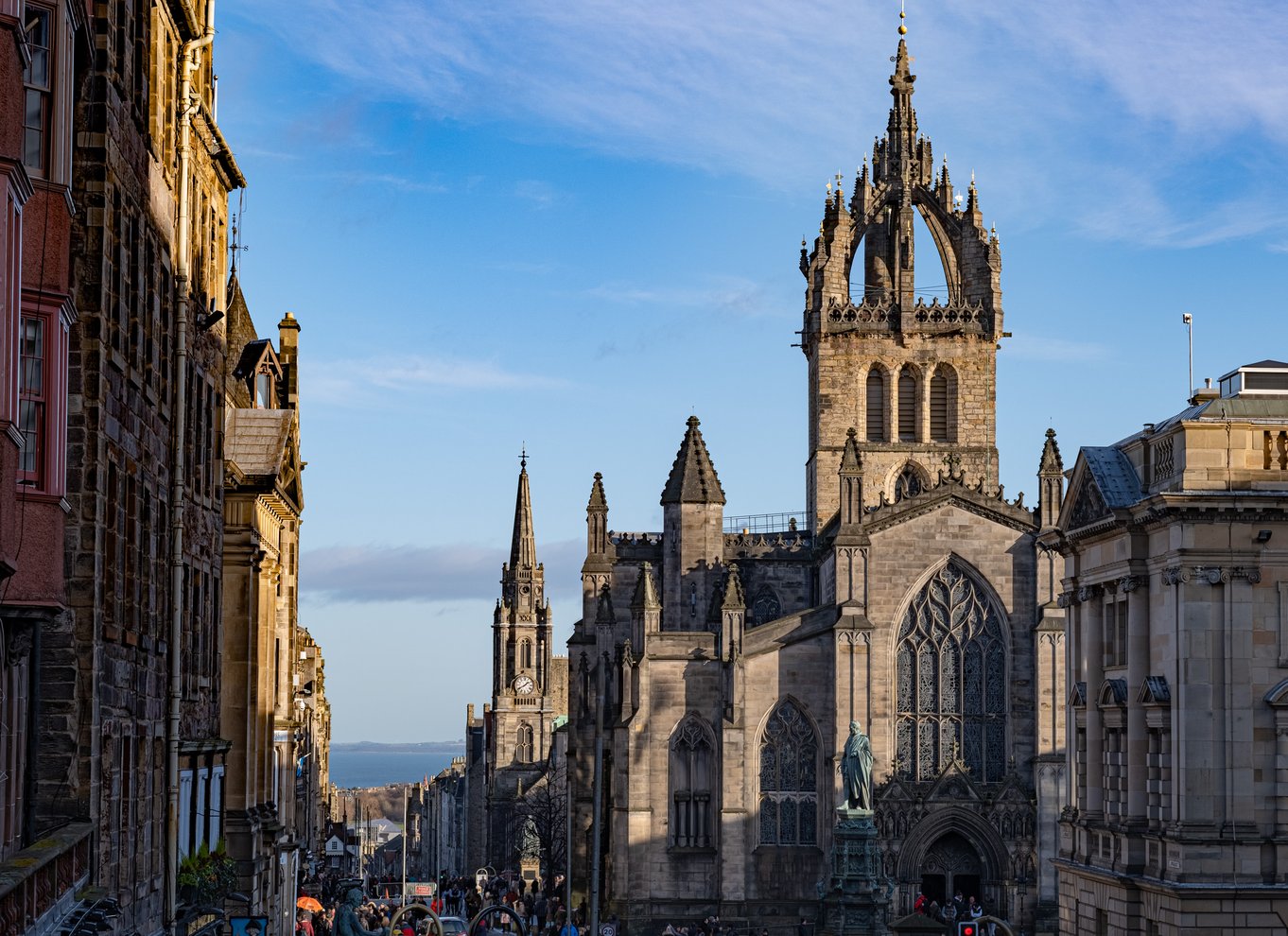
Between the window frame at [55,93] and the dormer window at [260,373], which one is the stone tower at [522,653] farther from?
the window frame at [55,93]

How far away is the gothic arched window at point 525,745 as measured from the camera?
14850 cm

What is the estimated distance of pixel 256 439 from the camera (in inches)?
1479

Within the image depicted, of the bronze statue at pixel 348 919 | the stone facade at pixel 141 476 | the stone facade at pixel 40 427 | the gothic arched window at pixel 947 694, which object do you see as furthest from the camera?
the gothic arched window at pixel 947 694

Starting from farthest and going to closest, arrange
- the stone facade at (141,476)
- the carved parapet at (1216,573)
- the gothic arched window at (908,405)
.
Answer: the gothic arched window at (908,405) → the carved parapet at (1216,573) → the stone facade at (141,476)

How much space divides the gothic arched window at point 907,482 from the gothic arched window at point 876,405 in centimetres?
164

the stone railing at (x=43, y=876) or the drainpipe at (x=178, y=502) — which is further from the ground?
the drainpipe at (x=178, y=502)

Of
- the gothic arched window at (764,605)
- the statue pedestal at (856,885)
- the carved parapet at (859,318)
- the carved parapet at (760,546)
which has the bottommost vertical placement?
the statue pedestal at (856,885)

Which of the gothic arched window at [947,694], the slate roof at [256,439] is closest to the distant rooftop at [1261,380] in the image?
the slate roof at [256,439]

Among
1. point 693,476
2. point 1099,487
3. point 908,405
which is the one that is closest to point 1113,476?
point 1099,487

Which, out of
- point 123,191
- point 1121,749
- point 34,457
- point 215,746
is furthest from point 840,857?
point 34,457

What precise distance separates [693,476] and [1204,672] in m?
39.6

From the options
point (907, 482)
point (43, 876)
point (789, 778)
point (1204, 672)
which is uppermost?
point (907, 482)

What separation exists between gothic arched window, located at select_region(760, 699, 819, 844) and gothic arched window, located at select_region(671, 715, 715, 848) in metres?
1.76

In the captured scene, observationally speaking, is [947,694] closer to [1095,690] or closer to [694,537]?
[694,537]
